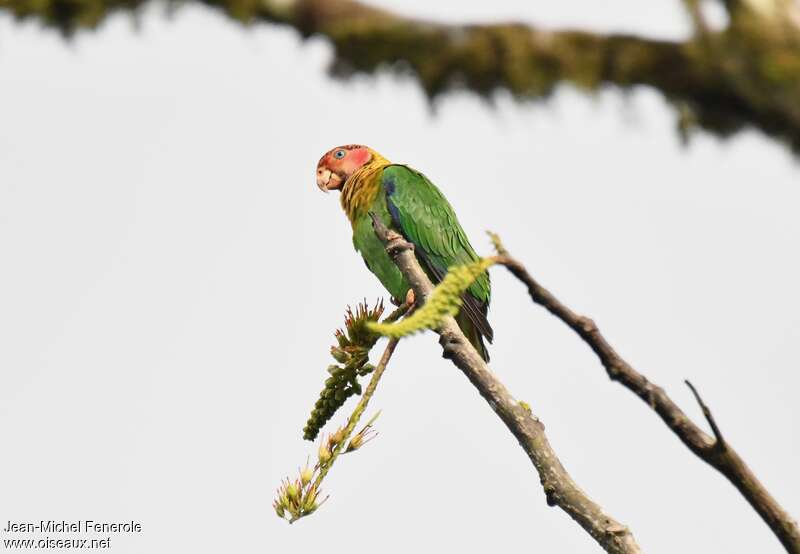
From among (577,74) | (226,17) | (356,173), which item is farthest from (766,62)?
(356,173)

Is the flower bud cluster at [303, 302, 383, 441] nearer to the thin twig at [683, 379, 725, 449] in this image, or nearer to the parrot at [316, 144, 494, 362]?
the thin twig at [683, 379, 725, 449]

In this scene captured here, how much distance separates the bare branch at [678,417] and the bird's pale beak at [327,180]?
21.7ft

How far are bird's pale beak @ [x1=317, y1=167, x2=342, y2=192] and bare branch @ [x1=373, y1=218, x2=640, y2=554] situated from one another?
17.6 ft

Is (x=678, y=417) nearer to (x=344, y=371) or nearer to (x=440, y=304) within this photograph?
(x=440, y=304)

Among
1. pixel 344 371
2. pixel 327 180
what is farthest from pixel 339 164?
pixel 344 371

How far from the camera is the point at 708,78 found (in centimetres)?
94

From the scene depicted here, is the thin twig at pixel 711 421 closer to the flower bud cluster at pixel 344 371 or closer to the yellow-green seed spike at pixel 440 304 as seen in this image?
the yellow-green seed spike at pixel 440 304

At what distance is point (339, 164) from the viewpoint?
824 cm

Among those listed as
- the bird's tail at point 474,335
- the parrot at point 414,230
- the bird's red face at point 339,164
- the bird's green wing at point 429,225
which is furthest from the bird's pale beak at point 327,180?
the bird's tail at point 474,335

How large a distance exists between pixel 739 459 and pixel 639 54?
1034mm

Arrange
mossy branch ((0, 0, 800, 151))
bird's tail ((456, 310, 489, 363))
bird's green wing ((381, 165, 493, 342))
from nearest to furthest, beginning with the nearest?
mossy branch ((0, 0, 800, 151)) < bird's tail ((456, 310, 489, 363)) < bird's green wing ((381, 165, 493, 342))

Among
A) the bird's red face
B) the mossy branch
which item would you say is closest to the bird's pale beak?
the bird's red face

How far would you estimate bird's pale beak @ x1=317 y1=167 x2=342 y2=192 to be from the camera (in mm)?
8234

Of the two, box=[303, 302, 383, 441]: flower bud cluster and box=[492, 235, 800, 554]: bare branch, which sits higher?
box=[303, 302, 383, 441]: flower bud cluster
